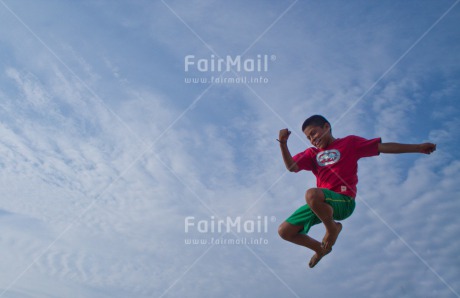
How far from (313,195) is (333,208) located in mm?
425

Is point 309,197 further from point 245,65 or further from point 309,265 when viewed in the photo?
point 245,65

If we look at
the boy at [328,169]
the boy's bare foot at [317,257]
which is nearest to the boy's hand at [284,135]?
the boy at [328,169]

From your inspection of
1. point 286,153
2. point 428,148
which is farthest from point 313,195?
point 428,148

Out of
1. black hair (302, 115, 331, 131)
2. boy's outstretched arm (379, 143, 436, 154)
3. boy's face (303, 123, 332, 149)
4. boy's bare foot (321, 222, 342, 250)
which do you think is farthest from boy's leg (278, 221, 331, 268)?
boy's outstretched arm (379, 143, 436, 154)

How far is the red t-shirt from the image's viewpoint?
6.63 metres

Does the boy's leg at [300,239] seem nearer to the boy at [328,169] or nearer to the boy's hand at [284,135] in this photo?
the boy at [328,169]

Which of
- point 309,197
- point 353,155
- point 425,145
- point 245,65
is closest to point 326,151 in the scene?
point 353,155

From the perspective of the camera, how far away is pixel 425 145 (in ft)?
20.7

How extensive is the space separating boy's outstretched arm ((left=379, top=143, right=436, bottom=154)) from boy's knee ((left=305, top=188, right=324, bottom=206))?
3.93 ft

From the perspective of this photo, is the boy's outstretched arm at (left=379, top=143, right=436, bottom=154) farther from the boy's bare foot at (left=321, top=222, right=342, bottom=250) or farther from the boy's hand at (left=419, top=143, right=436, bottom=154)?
the boy's bare foot at (left=321, top=222, right=342, bottom=250)

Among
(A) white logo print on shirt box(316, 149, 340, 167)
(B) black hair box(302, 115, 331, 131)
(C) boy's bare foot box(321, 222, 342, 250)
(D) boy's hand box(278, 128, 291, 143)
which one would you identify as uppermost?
(B) black hair box(302, 115, 331, 131)

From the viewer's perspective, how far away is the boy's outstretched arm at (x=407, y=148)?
20.6 ft

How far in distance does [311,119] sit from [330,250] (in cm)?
195

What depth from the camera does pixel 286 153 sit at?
6867mm
